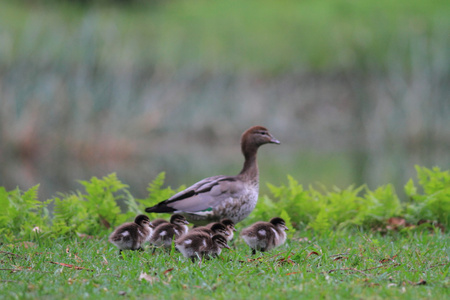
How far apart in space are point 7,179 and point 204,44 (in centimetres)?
2503

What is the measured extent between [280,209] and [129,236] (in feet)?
7.70

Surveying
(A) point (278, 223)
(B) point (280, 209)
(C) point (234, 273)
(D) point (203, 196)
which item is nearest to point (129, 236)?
(D) point (203, 196)

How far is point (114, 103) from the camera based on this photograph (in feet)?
65.7

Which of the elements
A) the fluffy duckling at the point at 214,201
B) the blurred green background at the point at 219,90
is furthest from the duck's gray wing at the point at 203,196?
the blurred green background at the point at 219,90

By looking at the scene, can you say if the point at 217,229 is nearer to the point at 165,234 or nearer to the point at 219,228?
the point at 219,228

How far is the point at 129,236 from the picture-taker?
5191 mm

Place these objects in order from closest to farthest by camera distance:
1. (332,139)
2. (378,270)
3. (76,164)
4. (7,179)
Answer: (378,270) → (7,179) → (76,164) → (332,139)

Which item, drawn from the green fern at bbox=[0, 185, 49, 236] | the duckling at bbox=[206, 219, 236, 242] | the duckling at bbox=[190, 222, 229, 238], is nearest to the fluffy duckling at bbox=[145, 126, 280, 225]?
the duckling at bbox=[206, 219, 236, 242]

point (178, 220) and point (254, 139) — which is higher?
point (254, 139)

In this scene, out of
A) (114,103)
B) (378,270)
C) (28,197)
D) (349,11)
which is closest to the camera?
(378,270)

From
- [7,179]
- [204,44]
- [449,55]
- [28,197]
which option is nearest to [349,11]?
[204,44]

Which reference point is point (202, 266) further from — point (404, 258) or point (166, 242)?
point (404, 258)

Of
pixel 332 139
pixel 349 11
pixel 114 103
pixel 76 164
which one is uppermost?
pixel 349 11

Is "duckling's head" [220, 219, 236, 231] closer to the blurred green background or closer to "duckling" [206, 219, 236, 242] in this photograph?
"duckling" [206, 219, 236, 242]
